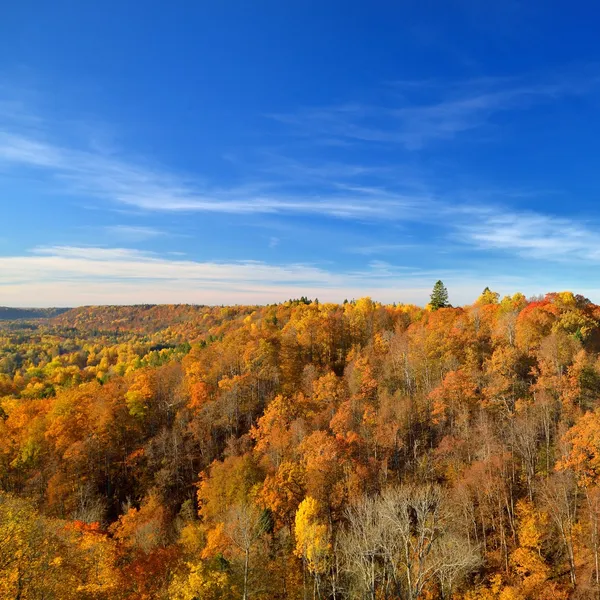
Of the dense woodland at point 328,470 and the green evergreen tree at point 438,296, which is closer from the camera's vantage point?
the dense woodland at point 328,470

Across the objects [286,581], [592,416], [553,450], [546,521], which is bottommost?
[286,581]

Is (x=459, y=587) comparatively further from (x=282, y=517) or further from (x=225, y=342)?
(x=225, y=342)

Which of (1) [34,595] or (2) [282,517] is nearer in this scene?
(1) [34,595]

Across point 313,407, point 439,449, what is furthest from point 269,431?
point 439,449

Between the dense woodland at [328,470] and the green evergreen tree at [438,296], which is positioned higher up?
the green evergreen tree at [438,296]

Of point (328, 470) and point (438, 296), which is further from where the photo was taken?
point (438, 296)

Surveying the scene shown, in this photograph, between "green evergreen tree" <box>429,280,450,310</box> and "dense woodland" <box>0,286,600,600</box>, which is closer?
"dense woodland" <box>0,286,600,600</box>

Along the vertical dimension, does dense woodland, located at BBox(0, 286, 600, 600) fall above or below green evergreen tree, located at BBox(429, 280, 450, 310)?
below

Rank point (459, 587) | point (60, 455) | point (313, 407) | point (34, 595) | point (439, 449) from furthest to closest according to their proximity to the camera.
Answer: point (313, 407), point (60, 455), point (439, 449), point (459, 587), point (34, 595)
